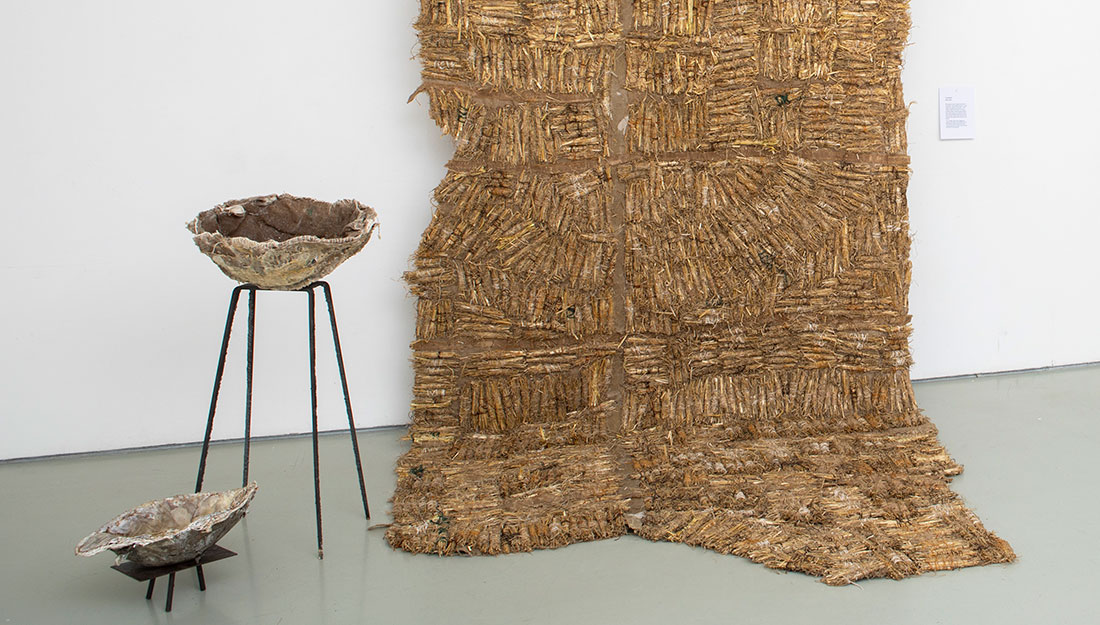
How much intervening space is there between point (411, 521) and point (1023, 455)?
1.96 metres

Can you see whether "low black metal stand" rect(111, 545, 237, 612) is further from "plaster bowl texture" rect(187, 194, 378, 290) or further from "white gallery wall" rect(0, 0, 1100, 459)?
"white gallery wall" rect(0, 0, 1100, 459)

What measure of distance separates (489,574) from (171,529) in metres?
0.79

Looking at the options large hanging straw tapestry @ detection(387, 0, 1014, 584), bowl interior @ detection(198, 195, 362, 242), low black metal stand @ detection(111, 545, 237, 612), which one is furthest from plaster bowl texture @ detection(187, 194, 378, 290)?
low black metal stand @ detection(111, 545, 237, 612)

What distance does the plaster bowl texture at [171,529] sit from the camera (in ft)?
6.91

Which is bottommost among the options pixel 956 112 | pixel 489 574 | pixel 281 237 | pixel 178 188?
pixel 489 574

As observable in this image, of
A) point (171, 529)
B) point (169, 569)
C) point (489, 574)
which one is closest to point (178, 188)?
A: point (171, 529)

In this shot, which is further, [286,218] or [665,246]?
[665,246]

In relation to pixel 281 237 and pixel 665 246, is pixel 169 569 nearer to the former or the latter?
pixel 281 237

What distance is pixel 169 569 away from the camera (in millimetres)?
2168

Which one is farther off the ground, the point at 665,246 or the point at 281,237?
the point at 281,237

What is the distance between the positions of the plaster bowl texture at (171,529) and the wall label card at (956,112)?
9.34ft

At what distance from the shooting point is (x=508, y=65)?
308cm

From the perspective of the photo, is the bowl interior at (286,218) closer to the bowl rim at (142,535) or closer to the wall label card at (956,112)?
the bowl rim at (142,535)

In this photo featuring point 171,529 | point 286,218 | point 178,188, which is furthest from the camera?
point 178,188
